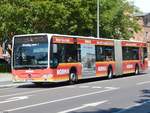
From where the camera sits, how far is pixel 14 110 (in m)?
15.2

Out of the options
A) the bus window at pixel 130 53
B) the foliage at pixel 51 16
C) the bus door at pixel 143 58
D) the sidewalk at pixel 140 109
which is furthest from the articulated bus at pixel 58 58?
the sidewalk at pixel 140 109

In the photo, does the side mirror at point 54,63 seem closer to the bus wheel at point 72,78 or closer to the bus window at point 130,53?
the bus wheel at point 72,78

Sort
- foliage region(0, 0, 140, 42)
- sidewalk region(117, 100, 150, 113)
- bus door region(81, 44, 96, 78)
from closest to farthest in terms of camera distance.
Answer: sidewalk region(117, 100, 150, 113) < bus door region(81, 44, 96, 78) < foliage region(0, 0, 140, 42)

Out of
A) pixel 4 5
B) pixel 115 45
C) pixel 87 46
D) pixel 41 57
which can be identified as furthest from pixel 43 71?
pixel 4 5

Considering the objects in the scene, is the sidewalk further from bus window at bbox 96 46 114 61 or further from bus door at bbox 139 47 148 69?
bus door at bbox 139 47 148 69

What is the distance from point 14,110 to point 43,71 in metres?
11.0

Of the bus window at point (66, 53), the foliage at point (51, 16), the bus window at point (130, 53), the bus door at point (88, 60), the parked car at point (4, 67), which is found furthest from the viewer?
the parked car at point (4, 67)

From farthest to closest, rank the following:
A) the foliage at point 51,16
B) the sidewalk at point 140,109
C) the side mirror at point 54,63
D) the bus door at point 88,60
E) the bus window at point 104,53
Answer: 1. the foliage at point 51,16
2. the bus window at point 104,53
3. the bus door at point 88,60
4. the side mirror at point 54,63
5. the sidewalk at point 140,109

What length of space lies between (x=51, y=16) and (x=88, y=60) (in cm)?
1308

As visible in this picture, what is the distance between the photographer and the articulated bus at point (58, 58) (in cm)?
2623

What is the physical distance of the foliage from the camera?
139 feet

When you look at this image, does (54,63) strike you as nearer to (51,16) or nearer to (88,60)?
(88,60)

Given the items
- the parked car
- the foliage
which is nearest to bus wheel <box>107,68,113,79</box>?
the foliage

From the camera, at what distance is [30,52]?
1047 inches
